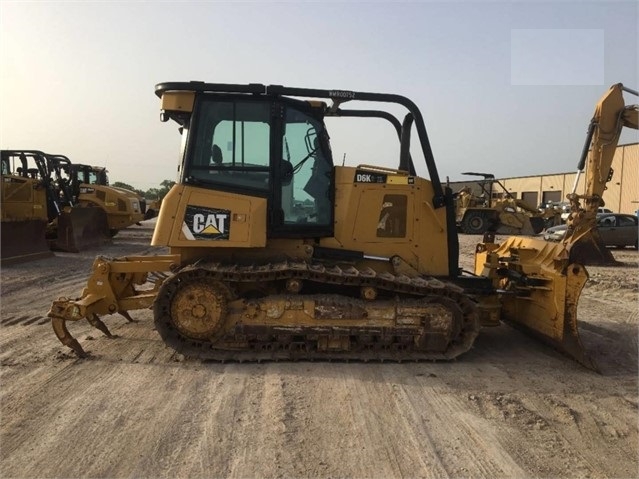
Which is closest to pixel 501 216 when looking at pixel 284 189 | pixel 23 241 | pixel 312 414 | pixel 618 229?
pixel 618 229

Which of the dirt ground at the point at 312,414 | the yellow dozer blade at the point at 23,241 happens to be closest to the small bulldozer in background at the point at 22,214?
the yellow dozer blade at the point at 23,241

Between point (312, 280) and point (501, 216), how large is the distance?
22.7 m

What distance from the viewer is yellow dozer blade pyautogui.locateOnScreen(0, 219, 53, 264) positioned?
1253 centimetres

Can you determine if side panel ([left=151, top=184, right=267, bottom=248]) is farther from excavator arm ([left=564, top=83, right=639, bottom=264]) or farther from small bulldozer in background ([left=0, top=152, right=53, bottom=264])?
small bulldozer in background ([left=0, top=152, right=53, bottom=264])

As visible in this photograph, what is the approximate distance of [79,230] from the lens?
15.6 m

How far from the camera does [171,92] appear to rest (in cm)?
545

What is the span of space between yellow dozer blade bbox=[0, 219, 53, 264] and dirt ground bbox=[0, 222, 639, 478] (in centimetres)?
791

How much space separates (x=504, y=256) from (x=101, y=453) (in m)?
5.27

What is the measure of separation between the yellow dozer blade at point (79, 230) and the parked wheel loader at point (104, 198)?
95 cm

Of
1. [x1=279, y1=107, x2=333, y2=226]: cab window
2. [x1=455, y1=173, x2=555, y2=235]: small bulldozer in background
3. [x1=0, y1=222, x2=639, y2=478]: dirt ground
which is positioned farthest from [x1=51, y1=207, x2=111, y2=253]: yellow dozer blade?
[x1=455, y1=173, x2=555, y2=235]: small bulldozer in background

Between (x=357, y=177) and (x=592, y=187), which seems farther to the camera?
(x=592, y=187)

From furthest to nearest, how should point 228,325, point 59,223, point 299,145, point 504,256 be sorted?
point 59,223 < point 504,256 < point 299,145 < point 228,325

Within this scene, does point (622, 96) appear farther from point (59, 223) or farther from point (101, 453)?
point (59, 223)

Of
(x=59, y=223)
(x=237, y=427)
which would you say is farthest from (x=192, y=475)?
(x=59, y=223)
